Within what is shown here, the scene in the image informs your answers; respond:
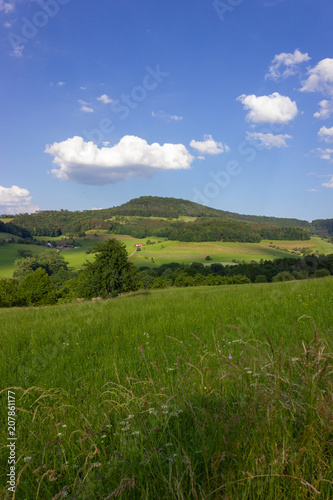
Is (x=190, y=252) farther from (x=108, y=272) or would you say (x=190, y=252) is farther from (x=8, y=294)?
(x=108, y=272)

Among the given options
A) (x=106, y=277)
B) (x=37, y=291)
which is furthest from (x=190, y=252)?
(x=106, y=277)

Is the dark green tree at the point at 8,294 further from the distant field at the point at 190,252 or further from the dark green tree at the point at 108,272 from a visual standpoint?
the distant field at the point at 190,252

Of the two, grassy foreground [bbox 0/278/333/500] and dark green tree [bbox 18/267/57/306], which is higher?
grassy foreground [bbox 0/278/333/500]

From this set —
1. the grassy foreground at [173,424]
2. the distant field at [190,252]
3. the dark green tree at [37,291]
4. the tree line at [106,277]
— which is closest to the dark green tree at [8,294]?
the tree line at [106,277]

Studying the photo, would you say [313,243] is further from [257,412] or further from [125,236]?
[257,412]

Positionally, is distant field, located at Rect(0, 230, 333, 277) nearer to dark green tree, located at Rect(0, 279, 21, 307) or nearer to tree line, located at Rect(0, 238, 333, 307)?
tree line, located at Rect(0, 238, 333, 307)

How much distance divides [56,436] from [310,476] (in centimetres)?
181

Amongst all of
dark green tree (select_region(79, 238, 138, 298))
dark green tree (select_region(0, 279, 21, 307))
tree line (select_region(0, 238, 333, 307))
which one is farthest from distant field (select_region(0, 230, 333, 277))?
dark green tree (select_region(79, 238, 138, 298))

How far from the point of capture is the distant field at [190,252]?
11196 cm

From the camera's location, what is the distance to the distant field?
111963 millimetres

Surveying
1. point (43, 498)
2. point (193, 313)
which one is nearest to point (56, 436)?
point (43, 498)

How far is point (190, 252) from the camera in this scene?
128875 mm

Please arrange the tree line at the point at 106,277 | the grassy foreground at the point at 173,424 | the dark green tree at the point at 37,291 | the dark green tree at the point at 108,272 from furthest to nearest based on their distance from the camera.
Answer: the dark green tree at the point at 37,291 < the tree line at the point at 106,277 < the dark green tree at the point at 108,272 < the grassy foreground at the point at 173,424

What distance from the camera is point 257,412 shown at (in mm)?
2074
